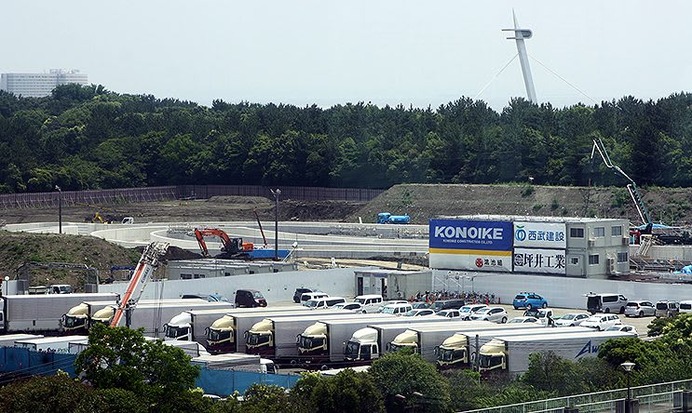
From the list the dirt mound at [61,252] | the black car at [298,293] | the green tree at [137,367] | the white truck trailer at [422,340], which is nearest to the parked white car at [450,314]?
the white truck trailer at [422,340]

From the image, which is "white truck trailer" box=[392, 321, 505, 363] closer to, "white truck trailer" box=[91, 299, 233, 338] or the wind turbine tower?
"white truck trailer" box=[91, 299, 233, 338]

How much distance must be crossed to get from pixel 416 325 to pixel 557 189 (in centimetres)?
3400

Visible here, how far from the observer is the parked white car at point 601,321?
28.4 meters

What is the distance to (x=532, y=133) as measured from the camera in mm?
65875

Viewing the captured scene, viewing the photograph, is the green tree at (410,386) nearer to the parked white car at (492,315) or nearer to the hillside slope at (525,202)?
the parked white car at (492,315)

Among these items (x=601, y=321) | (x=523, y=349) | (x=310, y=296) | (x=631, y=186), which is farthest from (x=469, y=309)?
(x=631, y=186)

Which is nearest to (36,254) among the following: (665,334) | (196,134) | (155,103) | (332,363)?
(332,363)

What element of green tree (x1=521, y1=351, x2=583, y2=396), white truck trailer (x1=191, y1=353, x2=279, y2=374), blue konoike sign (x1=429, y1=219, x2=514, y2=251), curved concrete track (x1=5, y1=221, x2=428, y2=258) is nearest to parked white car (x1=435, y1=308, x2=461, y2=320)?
blue konoike sign (x1=429, y1=219, x2=514, y2=251)

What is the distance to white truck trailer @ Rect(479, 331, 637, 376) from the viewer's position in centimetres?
2372

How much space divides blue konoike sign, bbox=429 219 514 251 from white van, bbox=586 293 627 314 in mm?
4122

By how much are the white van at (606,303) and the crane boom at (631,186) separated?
1625 cm

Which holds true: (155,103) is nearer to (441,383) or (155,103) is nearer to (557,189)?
(557,189)

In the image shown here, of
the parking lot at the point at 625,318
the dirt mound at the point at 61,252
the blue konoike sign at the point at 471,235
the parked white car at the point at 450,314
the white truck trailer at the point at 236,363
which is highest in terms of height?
the blue konoike sign at the point at 471,235

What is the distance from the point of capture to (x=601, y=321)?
94.9 ft
